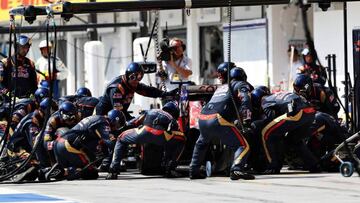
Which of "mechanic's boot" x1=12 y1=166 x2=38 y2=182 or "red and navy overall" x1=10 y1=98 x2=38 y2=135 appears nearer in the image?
"mechanic's boot" x1=12 y1=166 x2=38 y2=182

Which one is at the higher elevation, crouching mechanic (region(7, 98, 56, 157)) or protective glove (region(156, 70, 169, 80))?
protective glove (region(156, 70, 169, 80))

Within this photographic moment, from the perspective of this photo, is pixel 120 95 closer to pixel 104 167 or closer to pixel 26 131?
pixel 104 167

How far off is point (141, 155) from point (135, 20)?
1492 cm

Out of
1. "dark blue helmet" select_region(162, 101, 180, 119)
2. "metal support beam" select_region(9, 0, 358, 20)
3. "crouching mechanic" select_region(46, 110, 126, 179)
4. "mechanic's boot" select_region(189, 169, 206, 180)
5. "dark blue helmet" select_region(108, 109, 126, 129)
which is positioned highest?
"metal support beam" select_region(9, 0, 358, 20)

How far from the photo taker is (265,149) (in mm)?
17188

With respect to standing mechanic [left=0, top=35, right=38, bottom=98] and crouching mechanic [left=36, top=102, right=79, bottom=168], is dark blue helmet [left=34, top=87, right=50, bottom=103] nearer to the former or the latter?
standing mechanic [left=0, top=35, right=38, bottom=98]

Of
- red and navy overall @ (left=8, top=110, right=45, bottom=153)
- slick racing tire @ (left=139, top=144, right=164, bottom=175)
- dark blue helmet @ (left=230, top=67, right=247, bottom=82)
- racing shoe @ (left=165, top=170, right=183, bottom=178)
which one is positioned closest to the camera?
dark blue helmet @ (left=230, top=67, right=247, bottom=82)

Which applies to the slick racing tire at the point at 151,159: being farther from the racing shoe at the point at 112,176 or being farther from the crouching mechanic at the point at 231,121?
the crouching mechanic at the point at 231,121

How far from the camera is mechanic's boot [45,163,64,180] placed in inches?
682

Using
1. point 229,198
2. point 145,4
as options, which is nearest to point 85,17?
point 145,4

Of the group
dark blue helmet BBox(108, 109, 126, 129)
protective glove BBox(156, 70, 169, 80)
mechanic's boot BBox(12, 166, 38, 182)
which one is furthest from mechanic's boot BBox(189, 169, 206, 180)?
protective glove BBox(156, 70, 169, 80)

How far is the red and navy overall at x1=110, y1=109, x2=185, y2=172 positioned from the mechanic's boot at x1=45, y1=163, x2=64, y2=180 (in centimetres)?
81

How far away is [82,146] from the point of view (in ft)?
56.7

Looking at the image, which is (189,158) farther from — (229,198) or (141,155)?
(229,198)
